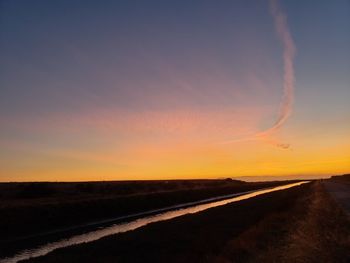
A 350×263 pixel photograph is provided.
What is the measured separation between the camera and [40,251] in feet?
82.5

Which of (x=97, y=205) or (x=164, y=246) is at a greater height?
(x=97, y=205)

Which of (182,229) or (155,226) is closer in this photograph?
(182,229)

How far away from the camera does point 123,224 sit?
3919 centimetres

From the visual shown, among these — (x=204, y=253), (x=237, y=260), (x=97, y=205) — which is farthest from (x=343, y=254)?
(x=97, y=205)

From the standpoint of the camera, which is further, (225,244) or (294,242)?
(225,244)

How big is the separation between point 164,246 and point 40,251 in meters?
6.43

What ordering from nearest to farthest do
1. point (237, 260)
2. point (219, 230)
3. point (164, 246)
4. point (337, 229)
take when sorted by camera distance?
point (237, 260), point (164, 246), point (337, 229), point (219, 230)

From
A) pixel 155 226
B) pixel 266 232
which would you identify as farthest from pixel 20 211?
pixel 266 232

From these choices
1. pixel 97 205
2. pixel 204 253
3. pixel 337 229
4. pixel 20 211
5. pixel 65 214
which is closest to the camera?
pixel 204 253

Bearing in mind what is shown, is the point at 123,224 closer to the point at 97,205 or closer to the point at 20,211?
the point at 20,211

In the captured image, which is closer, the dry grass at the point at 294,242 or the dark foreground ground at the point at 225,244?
the dry grass at the point at 294,242

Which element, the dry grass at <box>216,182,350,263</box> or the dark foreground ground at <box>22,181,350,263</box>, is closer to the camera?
the dry grass at <box>216,182,350,263</box>

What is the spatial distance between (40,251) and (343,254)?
1477cm

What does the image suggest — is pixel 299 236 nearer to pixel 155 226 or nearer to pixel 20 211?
pixel 155 226
